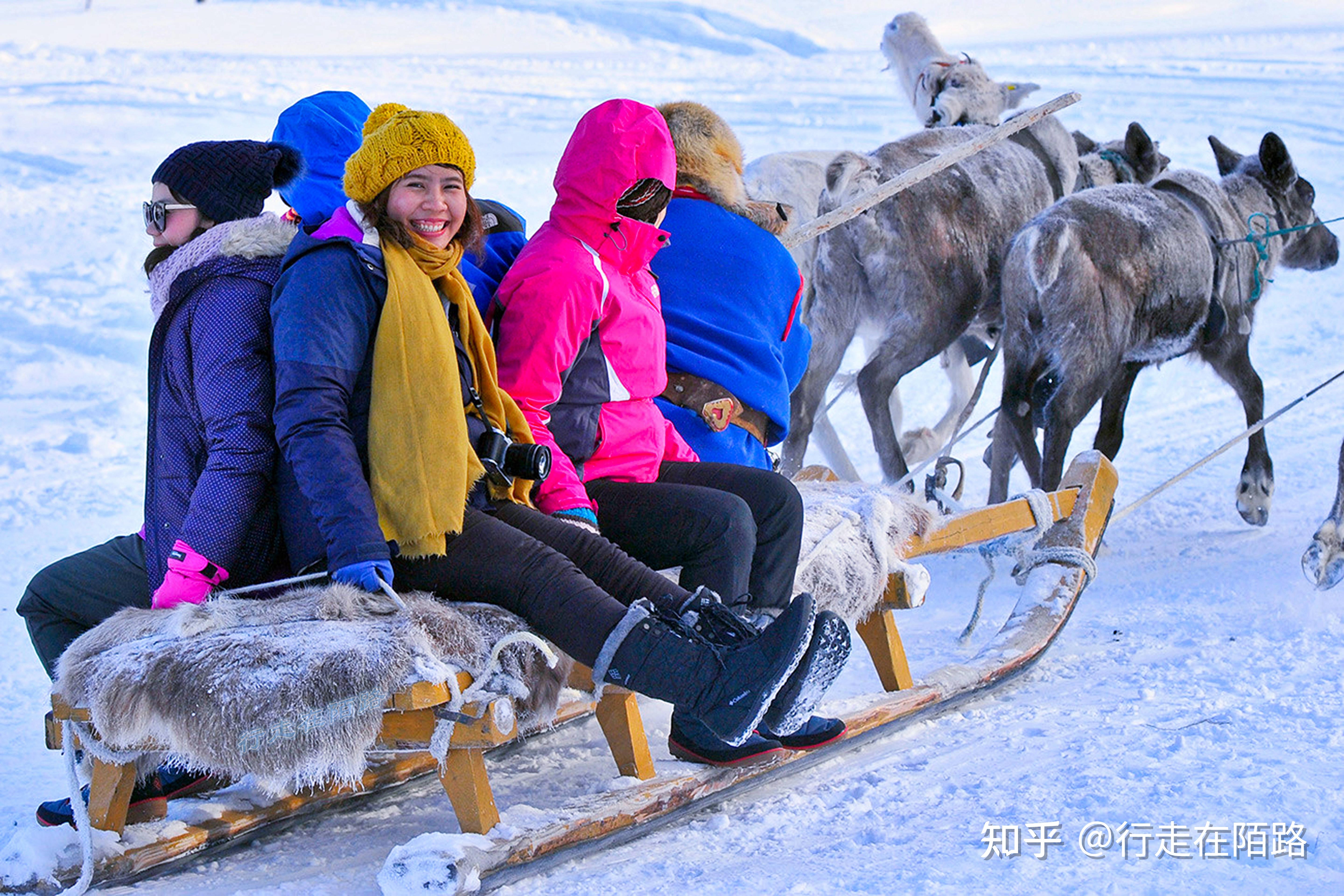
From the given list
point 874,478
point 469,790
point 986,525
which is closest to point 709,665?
point 469,790

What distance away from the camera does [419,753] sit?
276cm

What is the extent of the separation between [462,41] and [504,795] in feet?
59.6

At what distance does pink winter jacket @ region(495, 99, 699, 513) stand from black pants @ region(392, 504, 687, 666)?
21 centimetres

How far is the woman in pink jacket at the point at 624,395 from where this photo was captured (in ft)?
9.21

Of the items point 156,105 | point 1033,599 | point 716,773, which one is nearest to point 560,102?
point 156,105

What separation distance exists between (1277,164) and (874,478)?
2261 millimetres

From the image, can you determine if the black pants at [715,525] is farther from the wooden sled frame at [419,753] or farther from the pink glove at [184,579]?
the pink glove at [184,579]

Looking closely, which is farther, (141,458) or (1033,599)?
(141,458)

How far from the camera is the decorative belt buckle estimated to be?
340 centimetres

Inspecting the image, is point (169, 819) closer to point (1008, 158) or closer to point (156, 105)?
point (1008, 158)

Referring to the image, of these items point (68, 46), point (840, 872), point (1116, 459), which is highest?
point (68, 46)

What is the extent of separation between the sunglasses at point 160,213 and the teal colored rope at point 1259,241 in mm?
4404

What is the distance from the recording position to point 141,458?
591 centimetres

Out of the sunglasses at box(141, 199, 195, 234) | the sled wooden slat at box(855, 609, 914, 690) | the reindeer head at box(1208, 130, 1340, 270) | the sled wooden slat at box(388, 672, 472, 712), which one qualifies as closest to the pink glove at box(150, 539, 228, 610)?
Answer: the sled wooden slat at box(388, 672, 472, 712)
